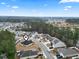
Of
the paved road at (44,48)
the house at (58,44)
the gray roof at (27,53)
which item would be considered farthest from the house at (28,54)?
the house at (58,44)

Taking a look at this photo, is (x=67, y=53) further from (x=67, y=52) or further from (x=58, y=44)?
(x=58, y=44)

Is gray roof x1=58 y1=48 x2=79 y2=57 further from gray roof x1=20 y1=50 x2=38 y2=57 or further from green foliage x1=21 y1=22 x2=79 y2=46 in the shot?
gray roof x1=20 y1=50 x2=38 y2=57

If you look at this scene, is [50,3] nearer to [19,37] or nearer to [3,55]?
[19,37]

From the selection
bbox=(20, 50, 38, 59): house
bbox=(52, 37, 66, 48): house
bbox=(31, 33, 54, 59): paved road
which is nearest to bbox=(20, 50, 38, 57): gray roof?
bbox=(20, 50, 38, 59): house

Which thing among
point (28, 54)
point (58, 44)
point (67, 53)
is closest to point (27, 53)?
point (28, 54)

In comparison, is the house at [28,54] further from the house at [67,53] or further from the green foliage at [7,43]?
the house at [67,53]

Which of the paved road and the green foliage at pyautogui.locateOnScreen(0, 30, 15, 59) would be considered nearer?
the paved road
